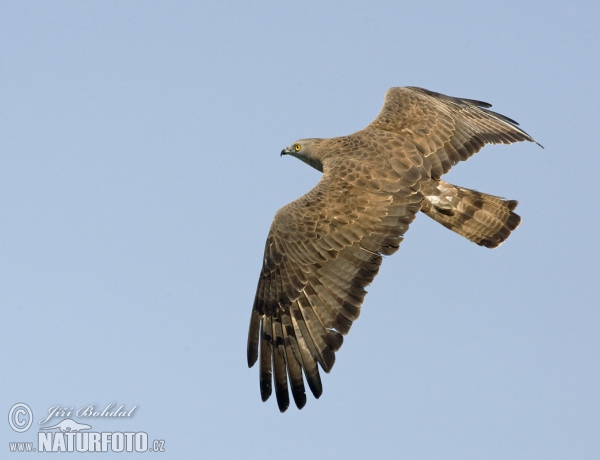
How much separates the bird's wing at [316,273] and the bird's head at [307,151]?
1.84m

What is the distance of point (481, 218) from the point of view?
15.8 m

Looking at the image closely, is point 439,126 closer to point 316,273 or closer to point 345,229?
point 345,229

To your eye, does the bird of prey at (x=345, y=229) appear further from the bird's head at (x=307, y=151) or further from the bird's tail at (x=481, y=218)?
the bird's head at (x=307, y=151)

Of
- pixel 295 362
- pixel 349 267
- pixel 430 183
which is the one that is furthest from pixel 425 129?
pixel 295 362

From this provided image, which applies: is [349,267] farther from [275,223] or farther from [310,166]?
[310,166]

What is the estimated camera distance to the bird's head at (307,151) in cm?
1644

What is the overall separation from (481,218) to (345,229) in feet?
8.63

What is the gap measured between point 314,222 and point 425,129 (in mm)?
2814

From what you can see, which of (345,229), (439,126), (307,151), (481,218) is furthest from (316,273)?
(439,126)

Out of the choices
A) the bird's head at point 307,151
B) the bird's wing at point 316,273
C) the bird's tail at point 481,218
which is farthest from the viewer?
the bird's head at point 307,151

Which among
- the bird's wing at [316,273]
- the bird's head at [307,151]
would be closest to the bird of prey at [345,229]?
the bird's wing at [316,273]

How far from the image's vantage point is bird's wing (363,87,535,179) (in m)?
15.8

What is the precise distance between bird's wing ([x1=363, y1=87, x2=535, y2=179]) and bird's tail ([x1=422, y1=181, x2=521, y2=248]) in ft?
1.82

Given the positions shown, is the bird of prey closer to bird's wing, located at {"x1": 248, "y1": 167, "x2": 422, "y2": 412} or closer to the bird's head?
bird's wing, located at {"x1": 248, "y1": 167, "x2": 422, "y2": 412}
